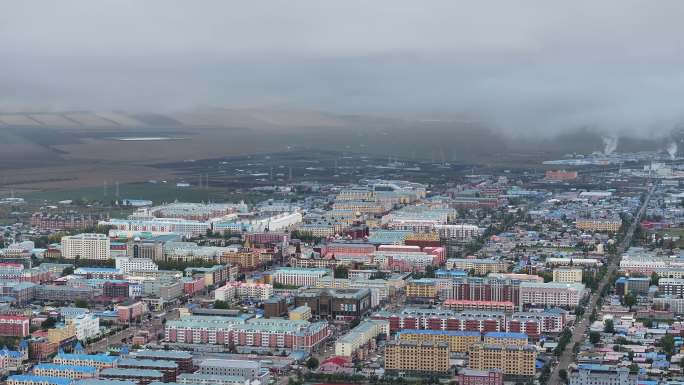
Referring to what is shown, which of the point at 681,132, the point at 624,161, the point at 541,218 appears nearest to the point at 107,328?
the point at 541,218

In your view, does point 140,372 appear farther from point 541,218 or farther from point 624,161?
point 624,161

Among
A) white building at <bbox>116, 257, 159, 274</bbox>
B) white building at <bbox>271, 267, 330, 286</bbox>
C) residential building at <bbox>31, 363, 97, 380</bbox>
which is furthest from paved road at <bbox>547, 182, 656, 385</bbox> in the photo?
white building at <bbox>116, 257, 159, 274</bbox>

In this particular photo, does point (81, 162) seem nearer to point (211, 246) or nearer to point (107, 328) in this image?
point (211, 246)

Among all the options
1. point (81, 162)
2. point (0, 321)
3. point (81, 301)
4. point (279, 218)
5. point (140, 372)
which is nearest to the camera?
point (140, 372)

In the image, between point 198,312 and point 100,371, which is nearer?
point 100,371

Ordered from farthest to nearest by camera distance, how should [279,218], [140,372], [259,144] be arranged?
[259,144] → [279,218] → [140,372]

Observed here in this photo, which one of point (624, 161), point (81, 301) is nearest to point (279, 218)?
point (81, 301)
